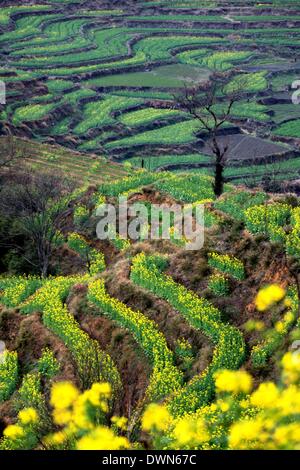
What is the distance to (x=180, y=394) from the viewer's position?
15.0 m

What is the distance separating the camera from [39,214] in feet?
96.3

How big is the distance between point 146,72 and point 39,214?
2986 inches

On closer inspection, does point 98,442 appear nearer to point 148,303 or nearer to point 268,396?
point 268,396

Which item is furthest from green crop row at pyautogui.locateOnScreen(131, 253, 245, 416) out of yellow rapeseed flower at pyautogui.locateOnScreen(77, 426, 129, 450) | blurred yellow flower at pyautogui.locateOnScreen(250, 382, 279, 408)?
blurred yellow flower at pyautogui.locateOnScreen(250, 382, 279, 408)

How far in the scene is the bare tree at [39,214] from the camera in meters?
27.7

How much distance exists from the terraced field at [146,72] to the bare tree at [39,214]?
1067 inches

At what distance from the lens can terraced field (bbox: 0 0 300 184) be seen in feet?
240

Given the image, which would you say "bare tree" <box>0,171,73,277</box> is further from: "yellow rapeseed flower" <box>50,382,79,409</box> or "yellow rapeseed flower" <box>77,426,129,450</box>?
"yellow rapeseed flower" <box>77,426,129,450</box>

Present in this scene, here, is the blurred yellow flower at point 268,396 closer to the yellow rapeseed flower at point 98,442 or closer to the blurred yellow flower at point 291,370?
the blurred yellow flower at point 291,370

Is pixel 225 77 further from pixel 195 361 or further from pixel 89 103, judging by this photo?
pixel 195 361

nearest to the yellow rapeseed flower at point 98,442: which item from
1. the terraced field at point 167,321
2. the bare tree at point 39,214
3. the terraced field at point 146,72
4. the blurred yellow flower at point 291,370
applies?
the blurred yellow flower at point 291,370

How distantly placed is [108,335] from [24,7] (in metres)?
112

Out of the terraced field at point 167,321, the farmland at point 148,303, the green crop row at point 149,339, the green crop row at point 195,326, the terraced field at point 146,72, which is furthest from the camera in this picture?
the terraced field at point 146,72
